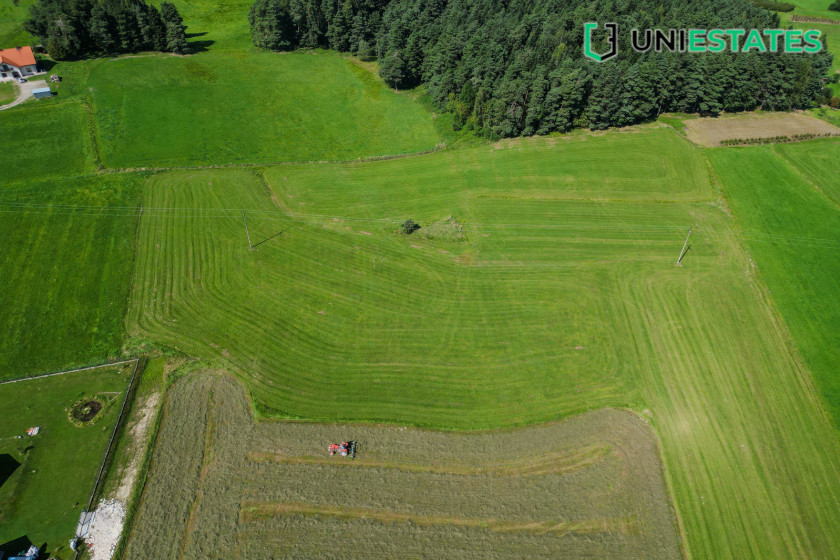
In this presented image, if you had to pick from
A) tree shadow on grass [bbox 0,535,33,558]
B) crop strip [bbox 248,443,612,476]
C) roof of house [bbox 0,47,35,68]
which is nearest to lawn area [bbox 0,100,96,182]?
roof of house [bbox 0,47,35,68]

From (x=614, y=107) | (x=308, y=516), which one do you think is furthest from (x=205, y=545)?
(x=614, y=107)

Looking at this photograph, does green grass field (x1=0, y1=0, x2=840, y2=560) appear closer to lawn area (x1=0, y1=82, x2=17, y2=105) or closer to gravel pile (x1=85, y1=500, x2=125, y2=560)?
gravel pile (x1=85, y1=500, x2=125, y2=560)

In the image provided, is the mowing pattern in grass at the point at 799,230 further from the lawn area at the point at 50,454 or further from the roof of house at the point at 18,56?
the roof of house at the point at 18,56

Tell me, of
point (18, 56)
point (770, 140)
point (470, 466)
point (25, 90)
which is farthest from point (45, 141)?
point (770, 140)

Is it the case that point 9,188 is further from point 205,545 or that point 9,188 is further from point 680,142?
point 680,142

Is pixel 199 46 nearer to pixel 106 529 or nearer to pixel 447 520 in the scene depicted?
pixel 106 529

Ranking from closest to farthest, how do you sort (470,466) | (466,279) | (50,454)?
(50,454) → (470,466) → (466,279)
